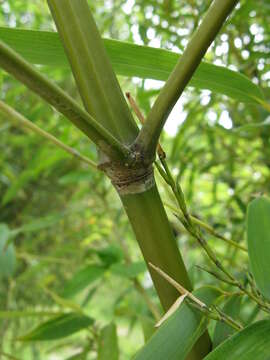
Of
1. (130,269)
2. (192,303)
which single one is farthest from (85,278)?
(192,303)

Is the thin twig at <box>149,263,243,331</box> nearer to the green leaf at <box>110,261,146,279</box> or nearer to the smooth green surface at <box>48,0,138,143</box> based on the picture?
the smooth green surface at <box>48,0,138,143</box>

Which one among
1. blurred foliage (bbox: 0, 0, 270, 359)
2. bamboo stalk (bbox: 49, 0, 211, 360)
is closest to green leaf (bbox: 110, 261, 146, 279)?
blurred foliage (bbox: 0, 0, 270, 359)

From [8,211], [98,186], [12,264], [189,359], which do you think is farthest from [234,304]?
[8,211]

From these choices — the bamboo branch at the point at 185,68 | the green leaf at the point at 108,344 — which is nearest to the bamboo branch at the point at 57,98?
the bamboo branch at the point at 185,68

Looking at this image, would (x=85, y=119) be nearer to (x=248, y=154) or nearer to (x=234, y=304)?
(x=234, y=304)

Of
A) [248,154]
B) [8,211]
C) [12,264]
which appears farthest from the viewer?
[8,211]
